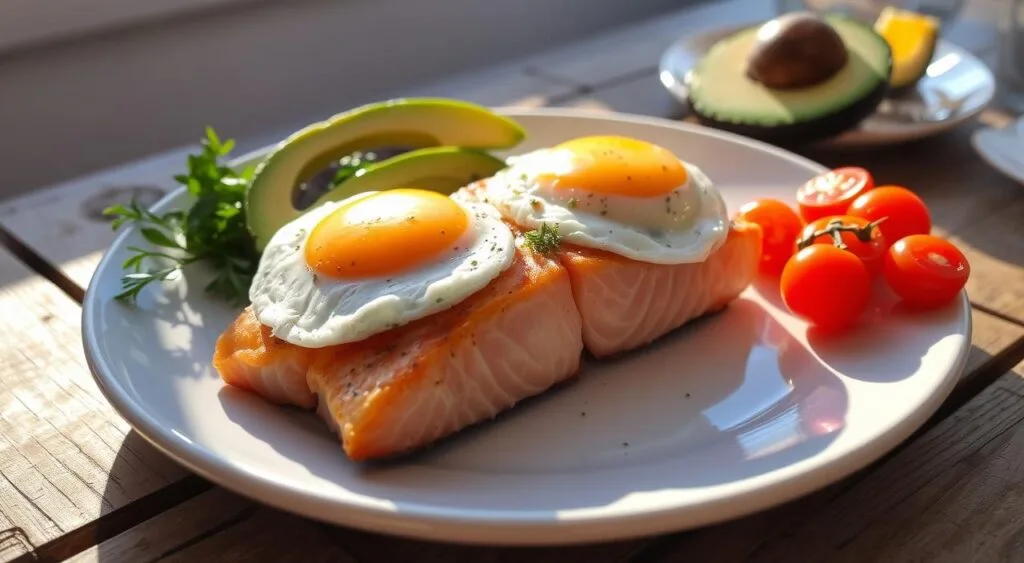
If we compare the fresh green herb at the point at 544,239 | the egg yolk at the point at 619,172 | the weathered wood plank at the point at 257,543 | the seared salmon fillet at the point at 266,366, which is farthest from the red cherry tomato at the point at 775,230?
the seared salmon fillet at the point at 266,366

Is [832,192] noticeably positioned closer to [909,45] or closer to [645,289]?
[645,289]

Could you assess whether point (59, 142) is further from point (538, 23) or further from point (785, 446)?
point (785, 446)

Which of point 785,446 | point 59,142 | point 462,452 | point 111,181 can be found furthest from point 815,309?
point 59,142

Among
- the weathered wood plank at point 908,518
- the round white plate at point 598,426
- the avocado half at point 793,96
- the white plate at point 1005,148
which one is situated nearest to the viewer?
the round white plate at point 598,426

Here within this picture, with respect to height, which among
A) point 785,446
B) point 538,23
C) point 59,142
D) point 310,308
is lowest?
point 538,23

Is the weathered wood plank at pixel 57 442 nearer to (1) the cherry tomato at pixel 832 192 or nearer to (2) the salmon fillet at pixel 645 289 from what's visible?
(2) the salmon fillet at pixel 645 289

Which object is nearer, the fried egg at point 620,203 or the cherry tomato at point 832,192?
the fried egg at point 620,203

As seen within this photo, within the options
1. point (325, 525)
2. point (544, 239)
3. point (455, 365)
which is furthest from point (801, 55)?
point (325, 525)

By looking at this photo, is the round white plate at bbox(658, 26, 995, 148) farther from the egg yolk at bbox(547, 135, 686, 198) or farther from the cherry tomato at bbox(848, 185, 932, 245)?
the egg yolk at bbox(547, 135, 686, 198)
